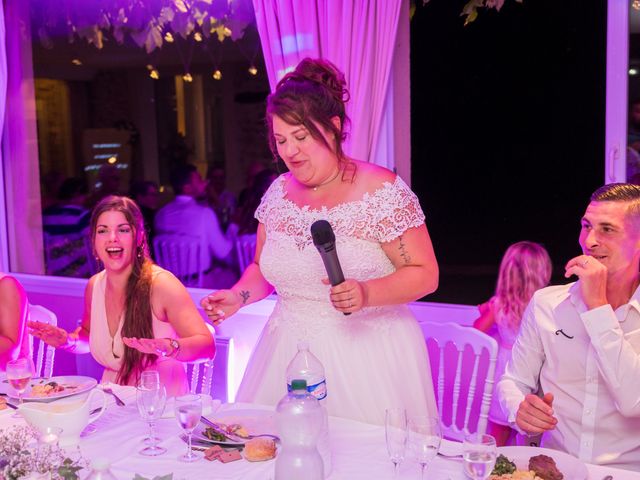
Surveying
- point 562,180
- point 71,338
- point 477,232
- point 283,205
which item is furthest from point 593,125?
point 71,338

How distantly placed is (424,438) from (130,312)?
157 cm

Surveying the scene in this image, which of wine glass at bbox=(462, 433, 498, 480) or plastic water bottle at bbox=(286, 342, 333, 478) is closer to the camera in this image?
wine glass at bbox=(462, 433, 498, 480)

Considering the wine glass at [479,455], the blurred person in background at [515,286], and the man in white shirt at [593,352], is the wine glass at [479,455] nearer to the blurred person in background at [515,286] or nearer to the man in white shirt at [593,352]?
the man in white shirt at [593,352]

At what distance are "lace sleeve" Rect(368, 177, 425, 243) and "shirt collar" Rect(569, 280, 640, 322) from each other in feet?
1.57

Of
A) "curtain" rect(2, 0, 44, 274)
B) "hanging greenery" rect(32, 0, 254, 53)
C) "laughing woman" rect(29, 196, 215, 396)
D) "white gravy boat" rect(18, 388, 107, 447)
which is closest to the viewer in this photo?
"white gravy boat" rect(18, 388, 107, 447)

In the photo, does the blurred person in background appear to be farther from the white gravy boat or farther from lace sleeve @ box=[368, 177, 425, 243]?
the white gravy boat

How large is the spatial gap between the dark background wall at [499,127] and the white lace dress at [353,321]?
2.12 m

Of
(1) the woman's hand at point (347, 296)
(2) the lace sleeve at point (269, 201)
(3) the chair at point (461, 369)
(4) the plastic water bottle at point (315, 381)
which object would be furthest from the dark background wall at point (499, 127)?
(4) the plastic water bottle at point (315, 381)

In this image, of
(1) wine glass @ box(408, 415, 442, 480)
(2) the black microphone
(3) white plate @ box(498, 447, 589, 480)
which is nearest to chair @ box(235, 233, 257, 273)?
(2) the black microphone

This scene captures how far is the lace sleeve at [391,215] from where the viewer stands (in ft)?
7.61

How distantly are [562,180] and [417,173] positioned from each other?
3.41 feet

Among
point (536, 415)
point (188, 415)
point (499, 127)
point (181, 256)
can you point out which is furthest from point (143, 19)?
point (536, 415)

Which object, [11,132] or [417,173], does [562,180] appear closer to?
[417,173]

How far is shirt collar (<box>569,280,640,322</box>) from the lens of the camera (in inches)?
Result: 81.2
